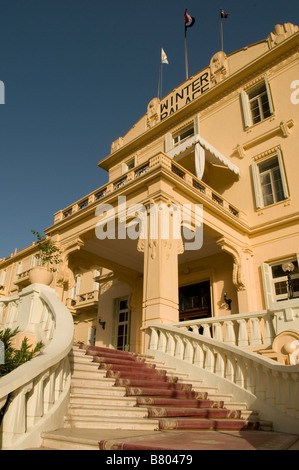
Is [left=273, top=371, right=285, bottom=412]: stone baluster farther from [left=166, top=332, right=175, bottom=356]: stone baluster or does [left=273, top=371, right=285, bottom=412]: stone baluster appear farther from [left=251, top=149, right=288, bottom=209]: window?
[left=251, top=149, right=288, bottom=209]: window

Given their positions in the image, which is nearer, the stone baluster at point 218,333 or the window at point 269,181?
the stone baluster at point 218,333

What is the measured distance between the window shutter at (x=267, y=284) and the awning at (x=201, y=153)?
4.22 meters

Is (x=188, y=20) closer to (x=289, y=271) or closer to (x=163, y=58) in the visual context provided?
(x=163, y=58)

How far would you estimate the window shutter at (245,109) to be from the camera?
14.4 m

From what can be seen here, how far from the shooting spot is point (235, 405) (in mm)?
5832

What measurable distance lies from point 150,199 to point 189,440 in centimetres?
767

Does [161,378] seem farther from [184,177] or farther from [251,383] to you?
[184,177]

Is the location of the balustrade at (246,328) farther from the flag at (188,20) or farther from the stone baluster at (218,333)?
the flag at (188,20)

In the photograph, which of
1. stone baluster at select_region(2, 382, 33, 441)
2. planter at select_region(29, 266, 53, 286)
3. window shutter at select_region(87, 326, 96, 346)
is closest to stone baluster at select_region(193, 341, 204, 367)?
planter at select_region(29, 266, 53, 286)

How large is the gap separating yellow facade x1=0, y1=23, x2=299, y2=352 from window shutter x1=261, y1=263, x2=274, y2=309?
0.13 feet

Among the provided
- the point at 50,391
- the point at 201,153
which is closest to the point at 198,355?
the point at 50,391

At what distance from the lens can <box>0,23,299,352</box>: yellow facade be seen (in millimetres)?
10328

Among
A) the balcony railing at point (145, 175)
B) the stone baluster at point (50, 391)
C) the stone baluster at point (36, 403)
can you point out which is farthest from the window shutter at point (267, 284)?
the stone baluster at point (36, 403)

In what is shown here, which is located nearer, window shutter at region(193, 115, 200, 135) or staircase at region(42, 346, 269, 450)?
staircase at region(42, 346, 269, 450)
